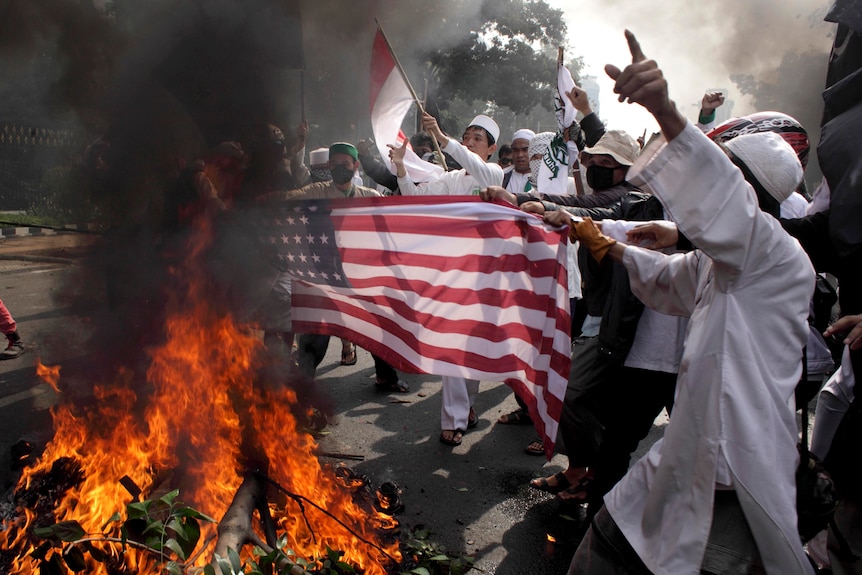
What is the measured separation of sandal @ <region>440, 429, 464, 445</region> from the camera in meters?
4.67

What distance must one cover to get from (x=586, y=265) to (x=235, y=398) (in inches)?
78.7

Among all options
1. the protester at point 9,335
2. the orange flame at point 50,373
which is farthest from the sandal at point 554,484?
the protester at point 9,335

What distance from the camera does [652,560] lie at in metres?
1.99

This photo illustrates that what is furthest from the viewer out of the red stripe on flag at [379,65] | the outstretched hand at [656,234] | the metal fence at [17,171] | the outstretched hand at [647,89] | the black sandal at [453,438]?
the metal fence at [17,171]

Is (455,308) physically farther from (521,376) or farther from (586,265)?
(586,265)

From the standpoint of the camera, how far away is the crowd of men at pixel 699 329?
Answer: 1.80m

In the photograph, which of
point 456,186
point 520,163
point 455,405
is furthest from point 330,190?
point 520,163

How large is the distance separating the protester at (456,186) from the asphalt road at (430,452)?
0.51 feet

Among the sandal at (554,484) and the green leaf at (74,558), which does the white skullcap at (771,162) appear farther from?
the green leaf at (74,558)

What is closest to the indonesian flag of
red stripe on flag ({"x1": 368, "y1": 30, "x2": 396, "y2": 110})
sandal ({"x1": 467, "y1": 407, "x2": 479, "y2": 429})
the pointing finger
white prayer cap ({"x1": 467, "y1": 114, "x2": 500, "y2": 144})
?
red stripe on flag ({"x1": 368, "y1": 30, "x2": 396, "y2": 110})

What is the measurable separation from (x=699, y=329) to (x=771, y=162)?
63 centimetres

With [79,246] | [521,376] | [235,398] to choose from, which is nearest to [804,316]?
[521,376]

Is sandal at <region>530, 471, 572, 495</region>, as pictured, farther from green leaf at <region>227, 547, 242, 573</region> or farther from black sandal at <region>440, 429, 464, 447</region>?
green leaf at <region>227, 547, 242, 573</region>

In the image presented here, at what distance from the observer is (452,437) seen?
468cm
